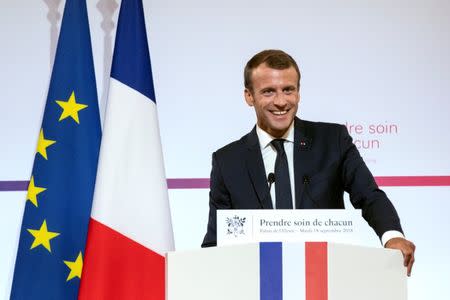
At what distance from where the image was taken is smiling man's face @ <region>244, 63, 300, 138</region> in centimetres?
268

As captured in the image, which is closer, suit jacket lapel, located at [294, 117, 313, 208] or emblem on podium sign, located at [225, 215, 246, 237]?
emblem on podium sign, located at [225, 215, 246, 237]

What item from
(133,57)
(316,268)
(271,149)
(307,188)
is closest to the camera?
(316,268)

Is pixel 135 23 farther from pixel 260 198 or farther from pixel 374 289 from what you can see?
pixel 374 289

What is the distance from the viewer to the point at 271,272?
1978 millimetres

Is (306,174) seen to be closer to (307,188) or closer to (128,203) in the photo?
(307,188)

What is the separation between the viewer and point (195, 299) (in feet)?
6.56

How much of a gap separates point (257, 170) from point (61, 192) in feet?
3.77

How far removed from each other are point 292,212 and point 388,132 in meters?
2.00

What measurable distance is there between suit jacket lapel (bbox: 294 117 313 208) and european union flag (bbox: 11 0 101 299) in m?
1.12

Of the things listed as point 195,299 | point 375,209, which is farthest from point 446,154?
point 195,299

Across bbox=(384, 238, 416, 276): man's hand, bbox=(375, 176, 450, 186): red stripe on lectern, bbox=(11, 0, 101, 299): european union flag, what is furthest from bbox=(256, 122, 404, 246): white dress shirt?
bbox=(375, 176, 450, 186): red stripe on lectern

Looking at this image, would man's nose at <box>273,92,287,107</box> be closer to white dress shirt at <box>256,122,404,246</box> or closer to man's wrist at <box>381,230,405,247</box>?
white dress shirt at <box>256,122,404,246</box>

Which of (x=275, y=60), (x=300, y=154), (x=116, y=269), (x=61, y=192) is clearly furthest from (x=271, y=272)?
(x=61, y=192)

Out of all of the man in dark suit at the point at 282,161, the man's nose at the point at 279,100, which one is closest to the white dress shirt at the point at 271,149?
the man in dark suit at the point at 282,161
